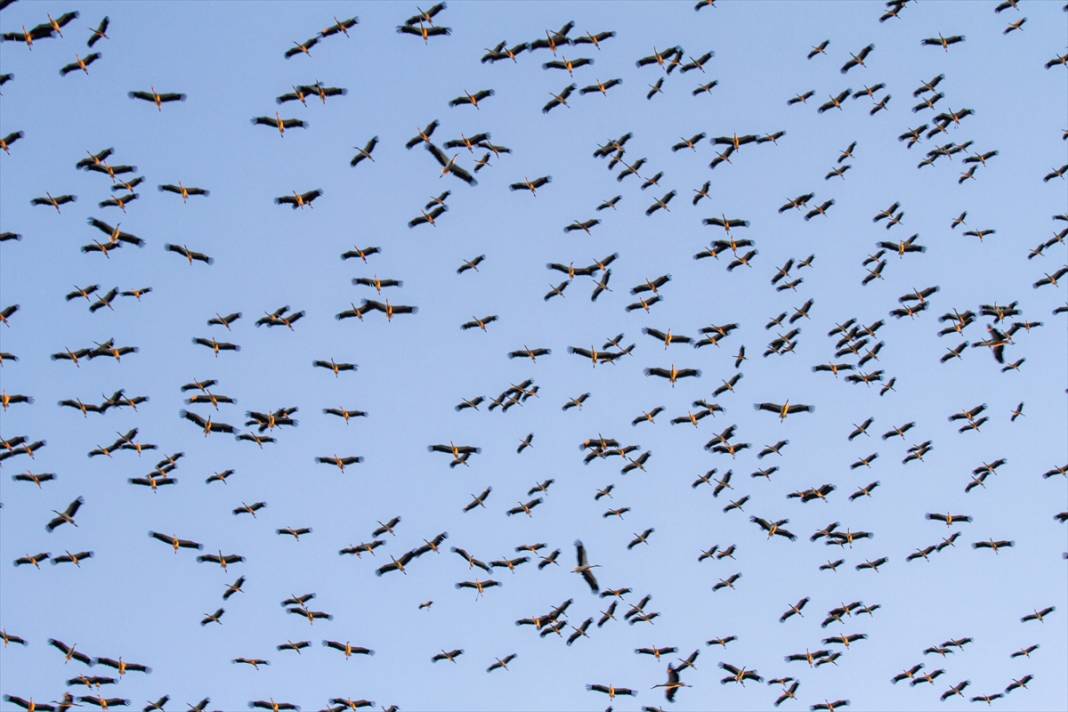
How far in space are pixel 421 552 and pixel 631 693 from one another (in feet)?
49.1

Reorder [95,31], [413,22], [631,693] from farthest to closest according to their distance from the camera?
[631,693]
[413,22]
[95,31]

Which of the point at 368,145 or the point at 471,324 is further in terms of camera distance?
the point at 471,324

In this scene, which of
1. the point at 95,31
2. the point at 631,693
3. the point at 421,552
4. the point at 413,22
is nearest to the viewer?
the point at 95,31

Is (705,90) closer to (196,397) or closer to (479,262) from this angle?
(479,262)

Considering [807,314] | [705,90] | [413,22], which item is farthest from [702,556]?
[413,22]

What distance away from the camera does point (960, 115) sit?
242 ft

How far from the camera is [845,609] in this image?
3007 inches

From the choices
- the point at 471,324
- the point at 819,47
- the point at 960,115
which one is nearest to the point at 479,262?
the point at 471,324

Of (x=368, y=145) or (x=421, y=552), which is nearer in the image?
(x=368, y=145)

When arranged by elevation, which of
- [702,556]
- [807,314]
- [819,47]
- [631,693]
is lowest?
[631,693]

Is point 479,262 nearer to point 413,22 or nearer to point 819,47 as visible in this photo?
point 413,22

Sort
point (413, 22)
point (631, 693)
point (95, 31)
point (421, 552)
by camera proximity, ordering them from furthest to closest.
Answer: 1. point (631, 693)
2. point (421, 552)
3. point (413, 22)
4. point (95, 31)

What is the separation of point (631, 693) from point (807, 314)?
22373 mm

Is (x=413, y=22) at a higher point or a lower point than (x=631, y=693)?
higher
